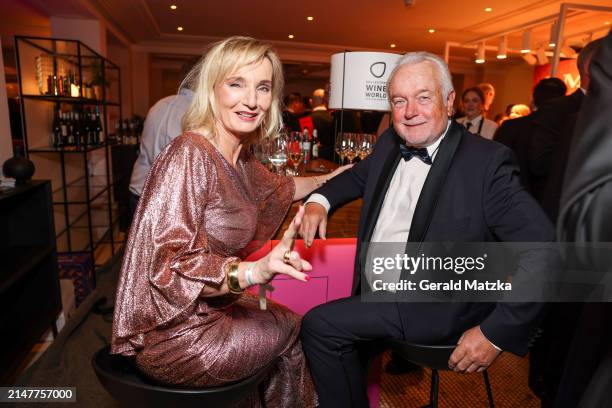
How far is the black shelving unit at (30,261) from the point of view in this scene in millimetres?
2459

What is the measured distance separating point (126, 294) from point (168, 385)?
267 mm

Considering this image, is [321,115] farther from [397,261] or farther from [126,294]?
[126,294]

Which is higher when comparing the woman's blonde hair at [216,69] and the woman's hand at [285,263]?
the woman's blonde hair at [216,69]

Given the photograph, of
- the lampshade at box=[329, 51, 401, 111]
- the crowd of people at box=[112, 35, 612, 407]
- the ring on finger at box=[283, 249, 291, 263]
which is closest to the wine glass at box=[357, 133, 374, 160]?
the lampshade at box=[329, 51, 401, 111]

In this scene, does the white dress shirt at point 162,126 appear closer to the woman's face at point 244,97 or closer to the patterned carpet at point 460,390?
the woman's face at point 244,97

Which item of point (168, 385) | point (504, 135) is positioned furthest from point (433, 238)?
point (504, 135)

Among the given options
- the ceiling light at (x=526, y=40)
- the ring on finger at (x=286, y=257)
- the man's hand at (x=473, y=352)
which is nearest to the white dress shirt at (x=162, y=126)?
the ring on finger at (x=286, y=257)

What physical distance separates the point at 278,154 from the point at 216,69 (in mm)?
843

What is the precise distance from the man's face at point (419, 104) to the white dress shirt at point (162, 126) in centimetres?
155

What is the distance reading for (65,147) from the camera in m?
3.79

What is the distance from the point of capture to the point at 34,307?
8.79 feet

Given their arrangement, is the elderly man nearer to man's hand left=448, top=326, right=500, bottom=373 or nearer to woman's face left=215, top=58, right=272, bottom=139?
man's hand left=448, top=326, right=500, bottom=373

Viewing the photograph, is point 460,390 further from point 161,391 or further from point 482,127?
point 482,127

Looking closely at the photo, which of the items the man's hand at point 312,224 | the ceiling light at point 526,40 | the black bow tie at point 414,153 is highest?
the ceiling light at point 526,40
